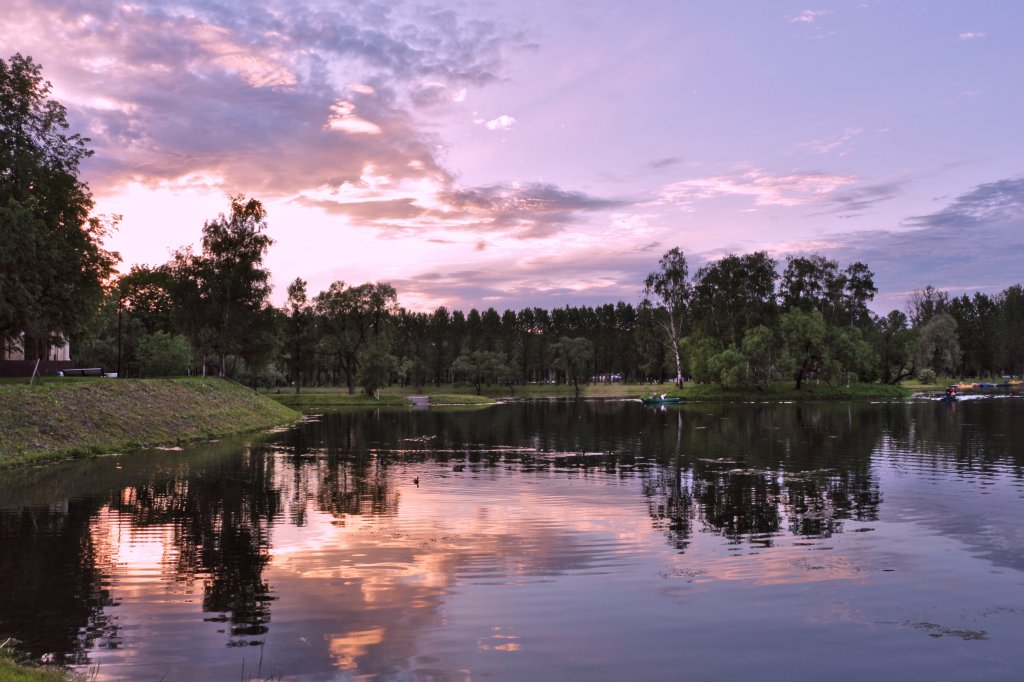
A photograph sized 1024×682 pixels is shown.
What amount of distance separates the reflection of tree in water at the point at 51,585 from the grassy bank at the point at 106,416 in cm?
1576

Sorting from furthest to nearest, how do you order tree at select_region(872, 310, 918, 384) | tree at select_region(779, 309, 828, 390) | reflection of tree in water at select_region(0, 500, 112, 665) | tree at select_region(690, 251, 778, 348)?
1. tree at select_region(872, 310, 918, 384)
2. tree at select_region(690, 251, 778, 348)
3. tree at select_region(779, 309, 828, 390)
4. reflection of tree in water at select_region(0, 500, 112, 665)

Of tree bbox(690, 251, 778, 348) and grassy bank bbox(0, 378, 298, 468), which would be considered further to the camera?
tree bbox(690, 251, 778, 348)

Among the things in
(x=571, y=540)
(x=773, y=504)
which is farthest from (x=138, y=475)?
(x=773, y=504)

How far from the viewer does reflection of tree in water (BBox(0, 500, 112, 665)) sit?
12.9 metres

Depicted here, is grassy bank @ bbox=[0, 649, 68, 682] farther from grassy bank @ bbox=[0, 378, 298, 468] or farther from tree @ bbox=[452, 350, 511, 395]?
tree @ bbox=[452, 350, 511, 395]

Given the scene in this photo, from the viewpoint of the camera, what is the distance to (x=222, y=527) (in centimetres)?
2294

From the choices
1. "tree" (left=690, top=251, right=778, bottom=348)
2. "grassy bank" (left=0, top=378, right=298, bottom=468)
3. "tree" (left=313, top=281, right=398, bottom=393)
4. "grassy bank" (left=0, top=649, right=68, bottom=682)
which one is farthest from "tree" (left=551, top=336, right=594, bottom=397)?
"grassy bank" (left=0, top=649, right=68, bottom=682)

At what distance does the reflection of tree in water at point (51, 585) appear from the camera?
12.9 meters

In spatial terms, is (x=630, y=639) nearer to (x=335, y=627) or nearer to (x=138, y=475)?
(x=335, y=627)

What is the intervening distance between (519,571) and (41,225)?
140 feet

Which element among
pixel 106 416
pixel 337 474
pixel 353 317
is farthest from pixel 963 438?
pixel 353 317

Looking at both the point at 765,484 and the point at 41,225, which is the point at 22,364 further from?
the point at 765,484

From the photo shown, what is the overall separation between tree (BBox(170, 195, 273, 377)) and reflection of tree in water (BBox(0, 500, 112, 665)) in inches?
2528

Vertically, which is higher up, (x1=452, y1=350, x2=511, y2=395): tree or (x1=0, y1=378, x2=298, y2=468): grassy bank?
(x1=452, y1=350, x2=511, y2=395): tree
